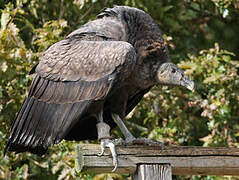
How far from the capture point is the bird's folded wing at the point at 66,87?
9.77ft

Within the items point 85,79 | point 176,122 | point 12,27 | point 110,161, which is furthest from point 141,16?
point 176,122

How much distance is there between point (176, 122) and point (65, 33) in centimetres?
144

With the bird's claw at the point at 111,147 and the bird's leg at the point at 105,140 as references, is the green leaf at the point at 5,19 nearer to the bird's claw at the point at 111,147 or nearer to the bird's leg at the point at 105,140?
the bird's leg at the point at 105,140

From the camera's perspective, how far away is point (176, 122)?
5.25m

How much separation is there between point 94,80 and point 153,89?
225cm

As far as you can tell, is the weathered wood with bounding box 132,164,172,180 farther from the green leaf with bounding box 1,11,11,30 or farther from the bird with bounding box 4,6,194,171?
the green leaf with bounding box 1,11,11,30

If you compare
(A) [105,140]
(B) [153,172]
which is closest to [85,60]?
(A) [105,140]

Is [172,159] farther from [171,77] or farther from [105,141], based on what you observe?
[171,77]

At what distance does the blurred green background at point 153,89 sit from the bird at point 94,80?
142 cm

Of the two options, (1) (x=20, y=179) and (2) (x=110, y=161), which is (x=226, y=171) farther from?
(1) (x=20, y=179)

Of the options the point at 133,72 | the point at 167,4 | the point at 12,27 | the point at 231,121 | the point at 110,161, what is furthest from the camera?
the point at 167,4

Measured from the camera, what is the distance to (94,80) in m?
3.02

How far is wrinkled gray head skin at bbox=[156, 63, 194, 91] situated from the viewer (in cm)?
325

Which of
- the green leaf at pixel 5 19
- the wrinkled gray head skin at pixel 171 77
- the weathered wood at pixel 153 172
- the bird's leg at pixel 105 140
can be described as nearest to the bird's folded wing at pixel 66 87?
the bird's leg at pixel 105 140
